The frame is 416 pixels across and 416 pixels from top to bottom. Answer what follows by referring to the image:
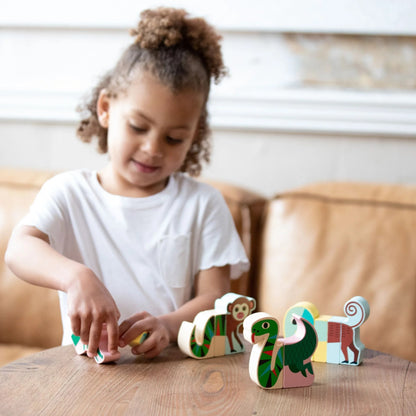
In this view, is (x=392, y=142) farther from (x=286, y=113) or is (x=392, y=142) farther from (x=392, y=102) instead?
(x=286, y=113)

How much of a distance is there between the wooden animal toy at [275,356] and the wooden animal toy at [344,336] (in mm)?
107

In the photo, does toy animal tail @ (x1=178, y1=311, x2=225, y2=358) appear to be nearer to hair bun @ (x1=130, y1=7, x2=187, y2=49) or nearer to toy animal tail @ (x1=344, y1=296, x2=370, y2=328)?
toy animal tail @ (x1=344, y1=296, x2=370, y2=328)

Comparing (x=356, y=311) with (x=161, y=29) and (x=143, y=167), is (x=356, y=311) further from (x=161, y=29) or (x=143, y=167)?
(x=161, y=29)

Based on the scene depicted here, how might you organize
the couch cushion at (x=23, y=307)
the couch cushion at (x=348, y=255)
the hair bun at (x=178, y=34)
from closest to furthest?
the hair bun at (x=178, y=34), the couch cushion at (x=348, y=255), the couch cushion at (x=23, y=307)

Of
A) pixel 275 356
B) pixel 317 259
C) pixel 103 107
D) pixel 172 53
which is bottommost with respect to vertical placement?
pixel 317 259

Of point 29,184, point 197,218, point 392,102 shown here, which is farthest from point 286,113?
point 29,184

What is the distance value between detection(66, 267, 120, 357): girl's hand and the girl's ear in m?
0.51

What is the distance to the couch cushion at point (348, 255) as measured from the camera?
1481 mm

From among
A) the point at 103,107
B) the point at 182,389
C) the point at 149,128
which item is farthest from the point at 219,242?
the point at 182,389

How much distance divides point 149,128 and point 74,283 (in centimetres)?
39

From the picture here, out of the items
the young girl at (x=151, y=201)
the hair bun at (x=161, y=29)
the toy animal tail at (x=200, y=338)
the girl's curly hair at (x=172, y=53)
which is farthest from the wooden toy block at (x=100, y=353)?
the hair bun at (x=161, y=29)

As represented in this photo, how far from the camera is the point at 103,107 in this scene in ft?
4.27

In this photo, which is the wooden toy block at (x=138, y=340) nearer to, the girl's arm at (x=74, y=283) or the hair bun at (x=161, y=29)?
the girl's arm at (x=74, y=283)

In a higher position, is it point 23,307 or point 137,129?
point 137,129
